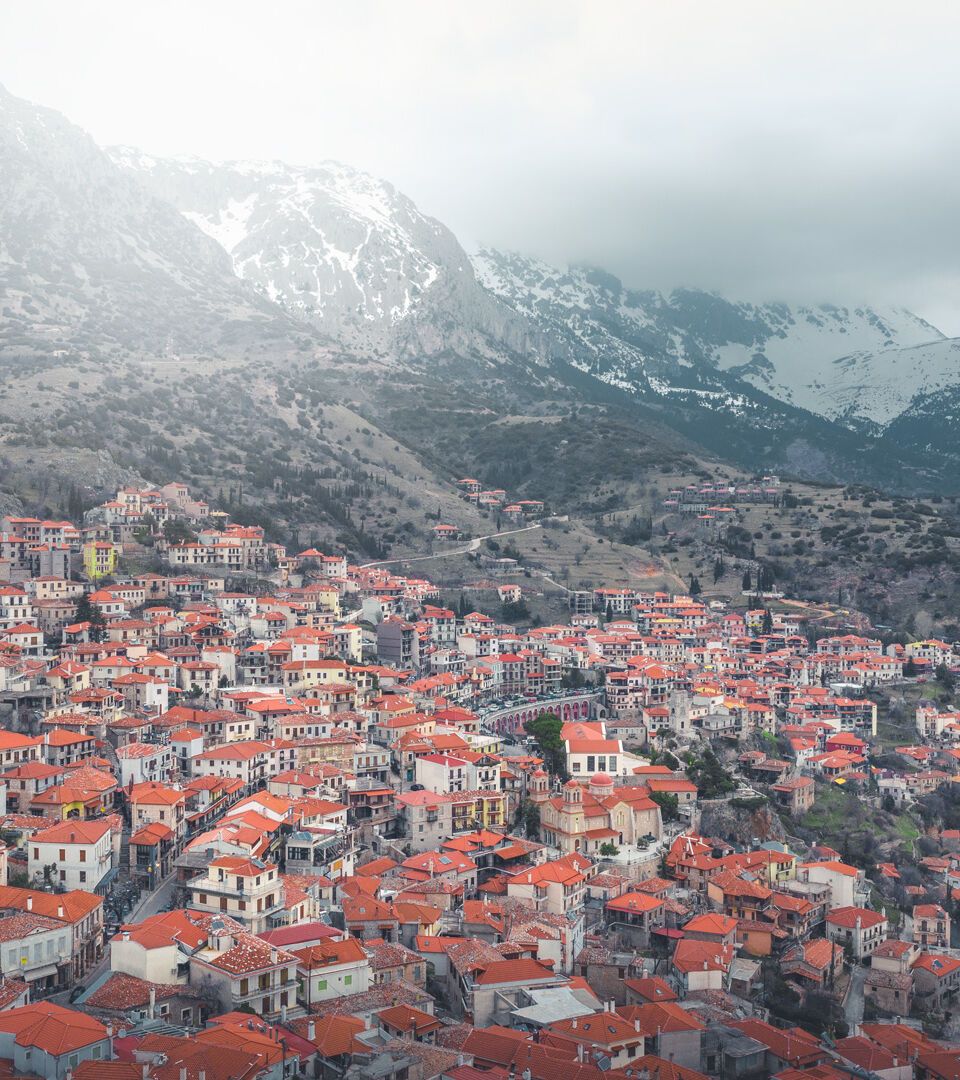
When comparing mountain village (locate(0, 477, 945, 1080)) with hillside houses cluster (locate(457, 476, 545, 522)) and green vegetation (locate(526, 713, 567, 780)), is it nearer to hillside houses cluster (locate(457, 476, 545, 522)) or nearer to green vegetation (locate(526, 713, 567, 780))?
green vegetation (locate(526, 713, 567, 780))

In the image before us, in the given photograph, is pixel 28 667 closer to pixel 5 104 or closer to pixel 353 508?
pixel 353 508

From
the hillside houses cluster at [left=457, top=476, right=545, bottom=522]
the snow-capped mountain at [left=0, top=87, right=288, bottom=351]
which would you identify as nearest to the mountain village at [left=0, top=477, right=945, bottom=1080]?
the hillside houses cluster at [left=457, top=476, right=545, bottom=522]

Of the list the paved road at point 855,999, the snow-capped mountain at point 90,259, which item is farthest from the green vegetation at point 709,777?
the snow-capped mountain at point 90,259

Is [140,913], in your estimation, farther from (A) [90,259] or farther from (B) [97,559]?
(A) [90,259]

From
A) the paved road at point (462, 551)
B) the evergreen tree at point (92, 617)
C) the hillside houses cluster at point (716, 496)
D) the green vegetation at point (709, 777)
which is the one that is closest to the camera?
the green vegetation at point (709, 777)

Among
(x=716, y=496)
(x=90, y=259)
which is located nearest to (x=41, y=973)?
(x=716, y=496)

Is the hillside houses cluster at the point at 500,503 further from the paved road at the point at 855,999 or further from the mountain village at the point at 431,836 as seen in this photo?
the paved road at the point at 855,999
